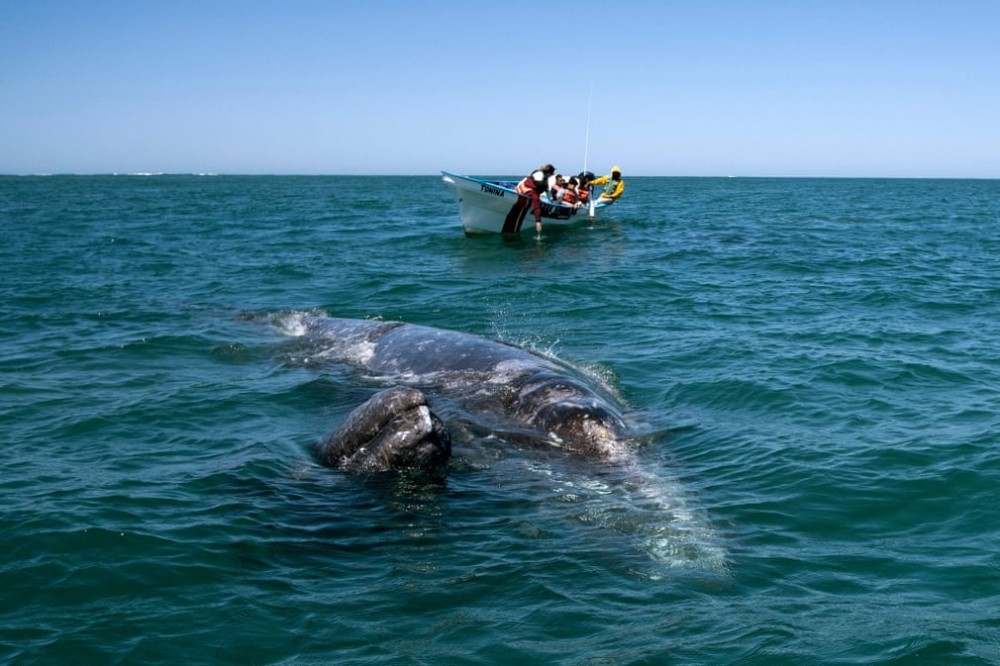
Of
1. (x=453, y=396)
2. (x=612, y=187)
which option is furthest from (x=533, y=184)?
(x=453, y=396)

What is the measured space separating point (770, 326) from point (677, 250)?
39.6 ft

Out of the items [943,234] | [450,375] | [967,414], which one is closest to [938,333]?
[967,414]

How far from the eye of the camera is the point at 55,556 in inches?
261

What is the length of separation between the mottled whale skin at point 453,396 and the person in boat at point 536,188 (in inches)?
671

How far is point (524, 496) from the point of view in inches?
303

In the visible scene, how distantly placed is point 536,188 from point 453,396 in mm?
20267

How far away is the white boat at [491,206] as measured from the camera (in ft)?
95.9

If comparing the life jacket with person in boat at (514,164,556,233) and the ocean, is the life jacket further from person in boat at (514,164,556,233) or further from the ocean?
the ocean

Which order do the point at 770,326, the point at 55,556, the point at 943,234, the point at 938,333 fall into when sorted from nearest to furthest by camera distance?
the point at 55,556 < the point at 938,333 < the point at 770,326 < the point at 943,234

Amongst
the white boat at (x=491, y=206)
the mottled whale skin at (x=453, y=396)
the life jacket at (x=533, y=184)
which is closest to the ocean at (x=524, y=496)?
the mottled whale skin at (x=453, y=396)

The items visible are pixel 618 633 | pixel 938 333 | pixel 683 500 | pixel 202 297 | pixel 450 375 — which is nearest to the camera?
pixel 618 633

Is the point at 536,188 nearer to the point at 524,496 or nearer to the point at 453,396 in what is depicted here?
the point at 453,396

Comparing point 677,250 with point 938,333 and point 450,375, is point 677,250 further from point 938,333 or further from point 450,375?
point 450,375

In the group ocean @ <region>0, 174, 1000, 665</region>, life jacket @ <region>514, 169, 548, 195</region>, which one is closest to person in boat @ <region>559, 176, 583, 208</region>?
life jacket @ <region>514, 169, 548, 195</region>
